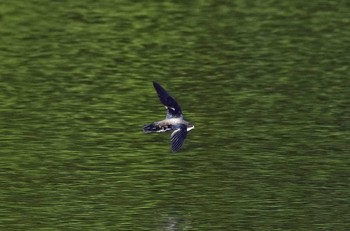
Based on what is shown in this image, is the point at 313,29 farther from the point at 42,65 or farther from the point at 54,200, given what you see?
the point at 54,200

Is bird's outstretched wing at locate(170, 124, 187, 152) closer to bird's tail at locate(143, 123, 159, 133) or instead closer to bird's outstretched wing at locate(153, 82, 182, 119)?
bird's tail at locate(143, 123, 159, 133)

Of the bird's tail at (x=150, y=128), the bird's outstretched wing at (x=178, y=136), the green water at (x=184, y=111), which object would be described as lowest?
the green water at (x=184, y=111)

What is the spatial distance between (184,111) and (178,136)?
6.61m

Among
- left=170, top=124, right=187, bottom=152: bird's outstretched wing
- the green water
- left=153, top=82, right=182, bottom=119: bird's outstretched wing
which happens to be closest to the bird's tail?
left=170, top=124, right=187, bottom=152: bird's outstretched wing

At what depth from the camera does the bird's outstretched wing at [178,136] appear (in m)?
20.4

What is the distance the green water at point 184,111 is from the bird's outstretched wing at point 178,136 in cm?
116

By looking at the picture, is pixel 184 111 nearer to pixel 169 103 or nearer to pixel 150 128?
pixel 169 103

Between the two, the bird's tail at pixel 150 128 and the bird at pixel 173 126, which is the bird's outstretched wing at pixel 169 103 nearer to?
the bird at pixel 173 126

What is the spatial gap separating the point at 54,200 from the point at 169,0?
1597 centimetres

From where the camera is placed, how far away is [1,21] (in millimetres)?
35375

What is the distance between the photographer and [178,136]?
2075 cm

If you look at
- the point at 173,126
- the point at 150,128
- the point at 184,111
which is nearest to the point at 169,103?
the point at 173,126

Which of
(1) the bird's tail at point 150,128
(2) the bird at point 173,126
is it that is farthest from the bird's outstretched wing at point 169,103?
(1) the bird's tail at point 150,128

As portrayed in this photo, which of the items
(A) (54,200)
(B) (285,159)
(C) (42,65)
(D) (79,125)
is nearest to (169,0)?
(C) (42,65)
